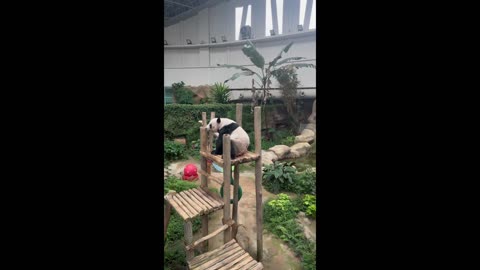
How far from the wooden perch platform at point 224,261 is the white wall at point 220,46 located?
1.89 meters

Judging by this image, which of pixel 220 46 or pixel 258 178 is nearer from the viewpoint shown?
pixel 258 178

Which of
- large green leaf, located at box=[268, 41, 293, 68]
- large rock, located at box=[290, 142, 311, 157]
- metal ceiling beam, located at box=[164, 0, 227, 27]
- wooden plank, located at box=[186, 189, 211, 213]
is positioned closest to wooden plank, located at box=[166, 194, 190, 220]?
wooden plank, located at box=[186, 189, 211, 213]

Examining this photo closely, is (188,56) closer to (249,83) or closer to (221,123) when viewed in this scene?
(249,83)

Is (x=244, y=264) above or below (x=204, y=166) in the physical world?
below

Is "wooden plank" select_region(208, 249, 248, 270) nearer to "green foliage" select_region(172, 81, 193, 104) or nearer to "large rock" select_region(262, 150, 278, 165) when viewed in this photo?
"large rock" select_region(262, 150, 278, 165)

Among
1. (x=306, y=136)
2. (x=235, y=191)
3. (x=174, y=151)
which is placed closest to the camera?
(x=235, y=191)

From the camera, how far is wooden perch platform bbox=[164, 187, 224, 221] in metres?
1.32

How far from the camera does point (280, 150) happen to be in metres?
3.51

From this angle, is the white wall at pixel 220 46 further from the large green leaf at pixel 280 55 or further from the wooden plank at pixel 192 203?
the wooden plank at pixel 192 203

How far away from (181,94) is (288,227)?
2027mm

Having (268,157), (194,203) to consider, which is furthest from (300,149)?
(194,203)

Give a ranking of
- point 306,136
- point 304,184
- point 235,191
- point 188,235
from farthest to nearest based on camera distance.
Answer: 1. point 306,136
2. point 304,184
3. point 235,191
4. point 188,235

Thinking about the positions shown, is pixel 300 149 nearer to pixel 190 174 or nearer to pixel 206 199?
pixel 190 174
